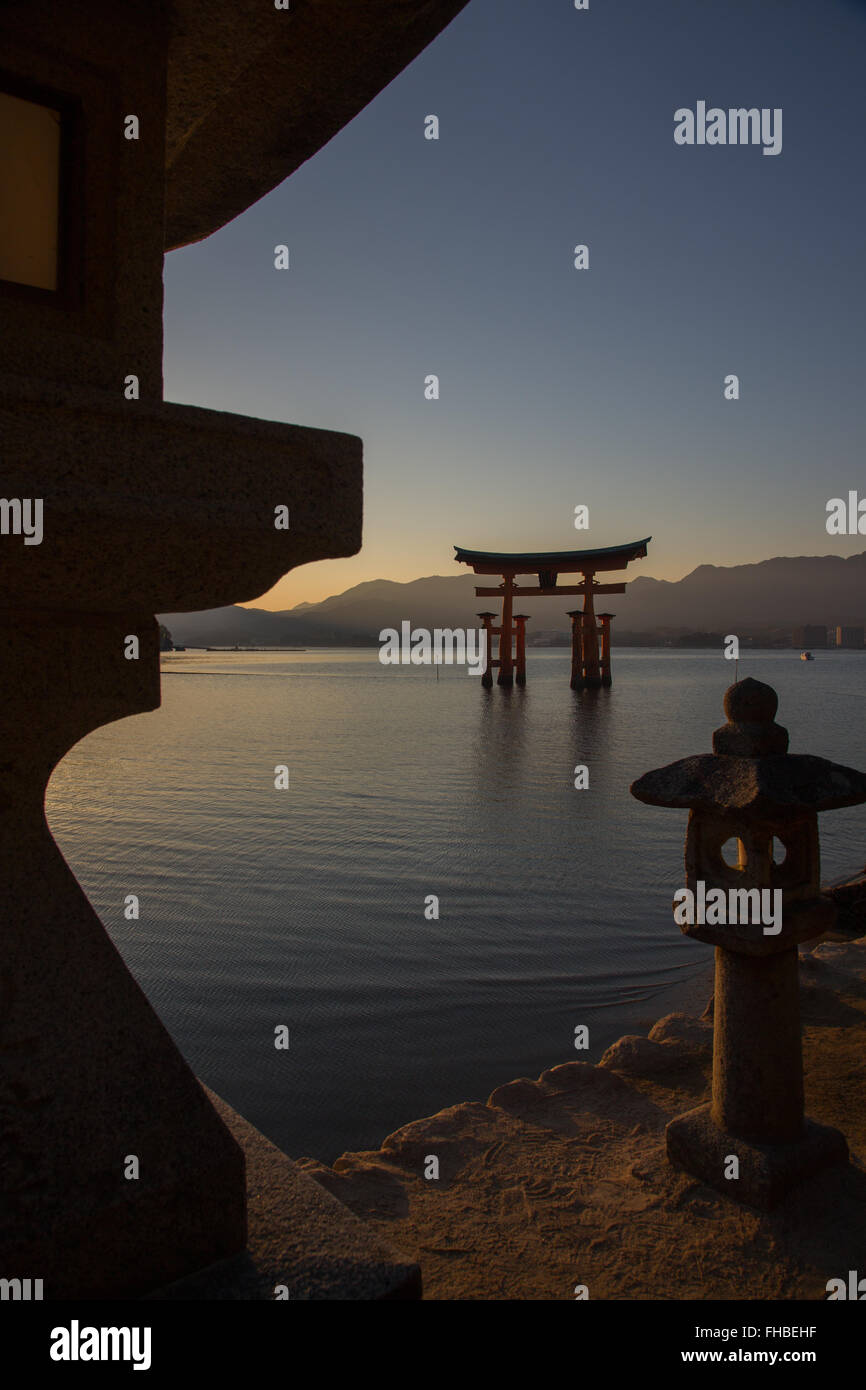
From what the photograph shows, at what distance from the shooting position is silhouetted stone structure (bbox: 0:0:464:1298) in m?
1.19

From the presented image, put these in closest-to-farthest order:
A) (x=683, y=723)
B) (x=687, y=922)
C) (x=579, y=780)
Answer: (x=687, y=922) < (x=579, y=780) < (x=683, y=723)

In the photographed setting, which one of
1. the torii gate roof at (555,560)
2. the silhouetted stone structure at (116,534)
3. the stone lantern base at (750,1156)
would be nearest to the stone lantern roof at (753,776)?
the stone lantern base at (750,1156)

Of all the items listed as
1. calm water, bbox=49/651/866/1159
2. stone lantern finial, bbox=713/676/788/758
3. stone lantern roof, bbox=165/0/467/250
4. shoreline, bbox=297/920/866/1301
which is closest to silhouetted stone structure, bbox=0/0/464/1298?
stone lantern roof, bbox=165/0/467/250

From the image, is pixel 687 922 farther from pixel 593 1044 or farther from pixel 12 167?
pixel 12 167

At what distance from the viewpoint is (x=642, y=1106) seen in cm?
329

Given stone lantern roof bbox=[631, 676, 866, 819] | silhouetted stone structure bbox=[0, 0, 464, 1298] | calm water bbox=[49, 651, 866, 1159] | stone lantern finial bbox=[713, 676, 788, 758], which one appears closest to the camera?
silhouetted stone structure bbox=[0, 0, 464, 1298]

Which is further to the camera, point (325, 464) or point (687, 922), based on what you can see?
point (687, 922)

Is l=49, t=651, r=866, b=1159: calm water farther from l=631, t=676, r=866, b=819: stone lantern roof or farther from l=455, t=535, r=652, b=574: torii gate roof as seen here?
l=455, t=535, r=652, b=574: torii gate roof

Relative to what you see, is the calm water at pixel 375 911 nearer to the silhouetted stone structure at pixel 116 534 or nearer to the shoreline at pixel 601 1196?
the shoreline at pixel 601 1196

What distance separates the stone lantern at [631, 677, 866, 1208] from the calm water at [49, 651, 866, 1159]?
145 centimetres

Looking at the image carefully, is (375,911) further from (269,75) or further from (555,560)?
(555,560)

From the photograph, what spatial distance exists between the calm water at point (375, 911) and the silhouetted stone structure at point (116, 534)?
2036 millimetres
